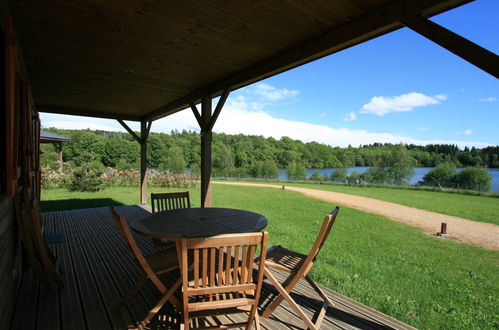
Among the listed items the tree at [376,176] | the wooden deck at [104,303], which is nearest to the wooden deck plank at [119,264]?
the wooden deck at [104,303]

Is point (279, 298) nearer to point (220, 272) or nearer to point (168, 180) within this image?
point (220, 272)

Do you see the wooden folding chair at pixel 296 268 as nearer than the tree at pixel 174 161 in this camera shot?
Yes

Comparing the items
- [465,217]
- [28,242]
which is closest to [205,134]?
[28,242]

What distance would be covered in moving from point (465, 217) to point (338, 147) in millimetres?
40159

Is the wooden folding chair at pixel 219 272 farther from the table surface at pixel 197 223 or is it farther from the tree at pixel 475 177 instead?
the tree at pixel 475 177

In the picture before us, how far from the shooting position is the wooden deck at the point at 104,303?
1.92m

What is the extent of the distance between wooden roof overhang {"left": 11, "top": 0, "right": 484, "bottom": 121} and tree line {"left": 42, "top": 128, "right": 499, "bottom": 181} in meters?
11.5

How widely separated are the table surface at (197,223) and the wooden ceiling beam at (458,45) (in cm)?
173

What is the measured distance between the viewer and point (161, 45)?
8.87 feet

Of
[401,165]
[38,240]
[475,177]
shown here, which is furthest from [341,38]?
[401,165]

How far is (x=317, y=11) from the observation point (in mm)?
1975

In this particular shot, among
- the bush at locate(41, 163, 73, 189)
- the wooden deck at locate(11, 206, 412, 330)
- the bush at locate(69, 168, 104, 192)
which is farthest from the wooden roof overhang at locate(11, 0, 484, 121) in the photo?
the bush at locate(41, 163, 73, 189)

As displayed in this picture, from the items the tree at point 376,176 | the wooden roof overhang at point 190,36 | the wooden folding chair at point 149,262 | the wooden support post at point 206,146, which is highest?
the wooden roof overhang at point 190,36

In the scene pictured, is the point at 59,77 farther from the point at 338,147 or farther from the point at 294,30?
the point at 338,147
